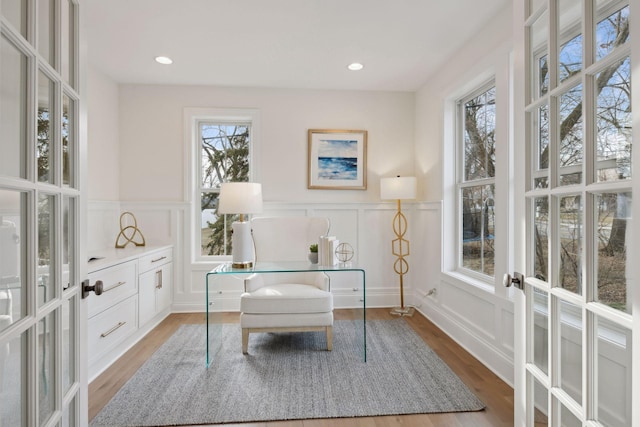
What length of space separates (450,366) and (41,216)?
2552 mm

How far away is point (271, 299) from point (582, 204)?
2.05 m

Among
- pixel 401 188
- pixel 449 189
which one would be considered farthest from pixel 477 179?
pixel 401 188

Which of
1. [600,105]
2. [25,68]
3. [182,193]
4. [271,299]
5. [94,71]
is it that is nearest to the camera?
[25,68]

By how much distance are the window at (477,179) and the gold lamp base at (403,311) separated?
2.68ft

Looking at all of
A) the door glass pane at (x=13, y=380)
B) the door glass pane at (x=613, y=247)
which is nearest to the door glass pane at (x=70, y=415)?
the door glass pane at (x=13, y=380)

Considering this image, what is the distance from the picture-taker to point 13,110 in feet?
2.55

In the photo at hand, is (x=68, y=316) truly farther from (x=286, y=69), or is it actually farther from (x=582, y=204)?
(x=286, y=69)

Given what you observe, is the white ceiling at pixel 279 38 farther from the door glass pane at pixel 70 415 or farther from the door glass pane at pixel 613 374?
the door glass pane at pixel 70 415

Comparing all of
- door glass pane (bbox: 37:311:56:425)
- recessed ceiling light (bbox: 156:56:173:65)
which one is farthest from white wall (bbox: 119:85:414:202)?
door glass pane (bbox: 37:311:56:425)

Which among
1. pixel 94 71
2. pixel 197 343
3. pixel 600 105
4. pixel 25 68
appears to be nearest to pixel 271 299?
pixel 197 343

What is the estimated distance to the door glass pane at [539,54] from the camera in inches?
47.0

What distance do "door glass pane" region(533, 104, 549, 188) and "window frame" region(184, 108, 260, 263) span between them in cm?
302

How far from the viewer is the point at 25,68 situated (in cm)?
83

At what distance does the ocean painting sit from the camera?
3.93 meters
